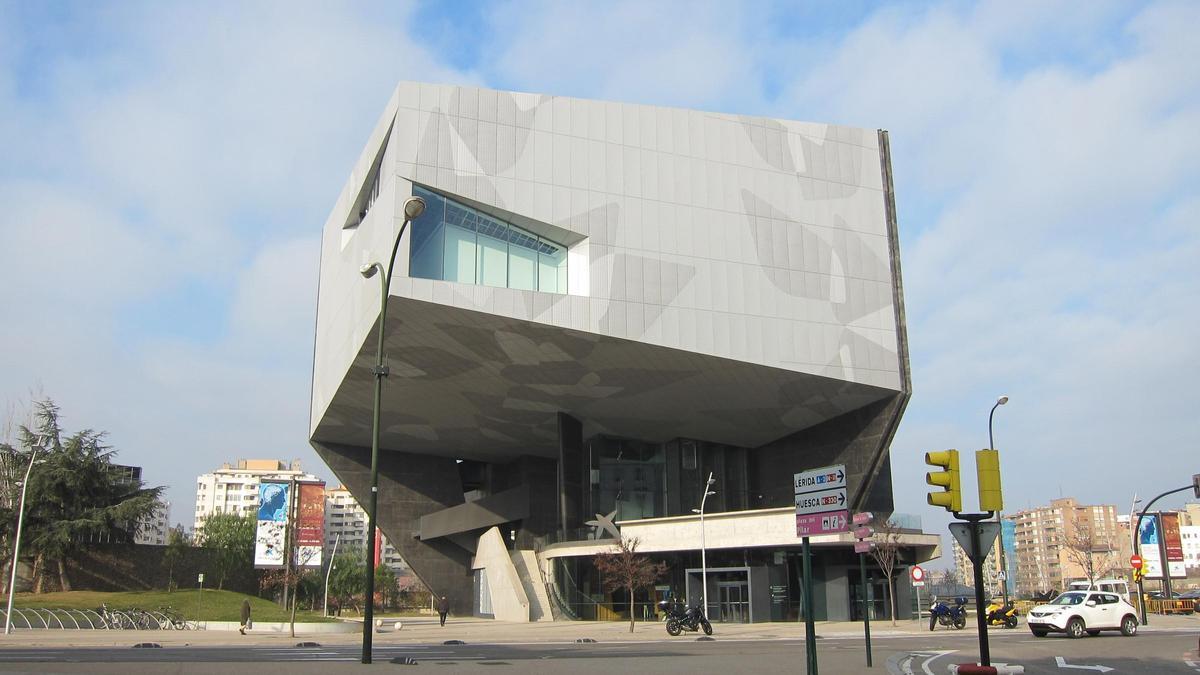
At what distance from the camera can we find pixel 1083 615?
27531 mm

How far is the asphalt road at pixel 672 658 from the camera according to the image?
1647cm

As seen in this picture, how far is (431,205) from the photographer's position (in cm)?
3638

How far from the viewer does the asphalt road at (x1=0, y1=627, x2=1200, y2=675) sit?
16469 millimetres

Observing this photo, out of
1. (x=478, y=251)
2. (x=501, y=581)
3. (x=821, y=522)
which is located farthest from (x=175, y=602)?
(x=821, y=522)

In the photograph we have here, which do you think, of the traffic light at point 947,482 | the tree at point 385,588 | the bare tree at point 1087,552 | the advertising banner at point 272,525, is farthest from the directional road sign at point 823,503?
the tree at point 385,588

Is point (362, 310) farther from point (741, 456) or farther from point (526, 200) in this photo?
point (741, 456)

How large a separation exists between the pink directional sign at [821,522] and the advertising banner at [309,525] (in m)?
37.2

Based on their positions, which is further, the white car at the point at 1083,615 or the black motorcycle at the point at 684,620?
the black motorcycle at the point at 684,620

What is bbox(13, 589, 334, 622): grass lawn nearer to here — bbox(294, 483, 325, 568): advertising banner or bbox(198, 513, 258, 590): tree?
bbox(294, 483, 325, 568): advertising banner

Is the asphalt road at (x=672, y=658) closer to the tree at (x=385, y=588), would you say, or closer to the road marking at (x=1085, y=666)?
the road marking at (x=1085, y=666)

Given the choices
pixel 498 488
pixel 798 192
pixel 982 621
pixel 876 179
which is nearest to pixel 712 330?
pixel 798 192

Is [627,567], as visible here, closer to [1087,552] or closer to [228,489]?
[1087,552]

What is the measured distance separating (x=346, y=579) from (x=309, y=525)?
4823cm

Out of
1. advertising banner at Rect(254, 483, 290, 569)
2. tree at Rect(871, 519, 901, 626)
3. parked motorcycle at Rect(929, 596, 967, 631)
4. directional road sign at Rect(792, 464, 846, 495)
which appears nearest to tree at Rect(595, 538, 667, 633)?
tree at Rect(871, 519, 901, 626)
